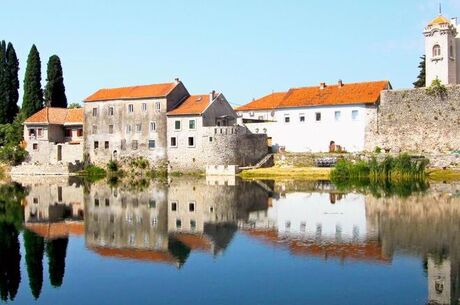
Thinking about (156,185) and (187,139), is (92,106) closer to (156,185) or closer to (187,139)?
(187,139)

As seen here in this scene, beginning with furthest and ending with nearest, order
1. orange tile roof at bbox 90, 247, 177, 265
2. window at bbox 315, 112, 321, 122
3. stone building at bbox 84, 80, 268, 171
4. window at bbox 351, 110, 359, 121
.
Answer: window at bbox 315, 112, 321, 122, stone building at bbox 84, 80, 268, 171, window at bbox 351, 110, 359, 121, orange tile roof at bbox 90, 247, 177, 265

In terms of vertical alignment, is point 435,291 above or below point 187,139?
below

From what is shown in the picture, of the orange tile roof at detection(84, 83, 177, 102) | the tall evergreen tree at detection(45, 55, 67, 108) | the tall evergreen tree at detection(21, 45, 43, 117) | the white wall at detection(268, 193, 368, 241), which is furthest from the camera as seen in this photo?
the tall evergreen tree at detection(45, 55, 67, 108)

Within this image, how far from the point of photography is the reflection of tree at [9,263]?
656 inches

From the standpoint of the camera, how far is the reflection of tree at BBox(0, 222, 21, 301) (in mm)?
16672

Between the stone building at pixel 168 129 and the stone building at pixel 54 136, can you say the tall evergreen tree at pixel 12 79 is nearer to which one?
the stone building at pixel 54 136

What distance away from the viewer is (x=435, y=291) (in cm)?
1571

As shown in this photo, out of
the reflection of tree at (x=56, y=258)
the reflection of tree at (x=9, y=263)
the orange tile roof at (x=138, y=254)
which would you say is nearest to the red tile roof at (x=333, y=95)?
the reflection of tree at (x=9, y=263)

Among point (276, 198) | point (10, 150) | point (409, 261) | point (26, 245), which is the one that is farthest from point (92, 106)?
point (409, 261)

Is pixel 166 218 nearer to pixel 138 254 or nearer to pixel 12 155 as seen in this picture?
pixel 138 254

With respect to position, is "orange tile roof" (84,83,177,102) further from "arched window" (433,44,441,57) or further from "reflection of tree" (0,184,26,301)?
"arched window" (433,44,441,57)

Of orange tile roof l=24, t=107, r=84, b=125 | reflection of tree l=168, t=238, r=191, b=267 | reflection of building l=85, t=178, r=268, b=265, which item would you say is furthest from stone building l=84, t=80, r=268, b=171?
reflection of tree l=168, t=238, r=191, b=267

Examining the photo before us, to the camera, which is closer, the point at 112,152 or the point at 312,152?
the point at 312,152

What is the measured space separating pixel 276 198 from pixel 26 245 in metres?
16.7
